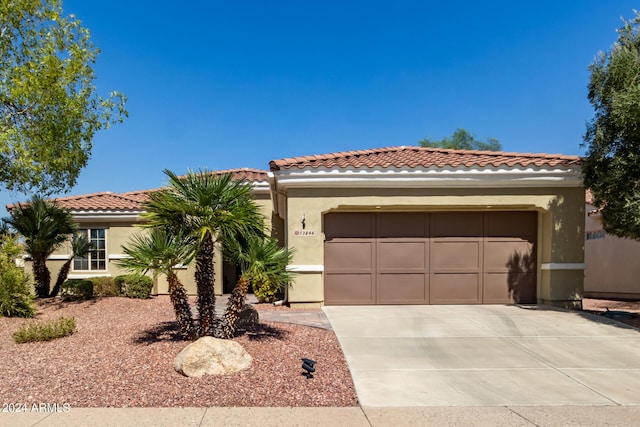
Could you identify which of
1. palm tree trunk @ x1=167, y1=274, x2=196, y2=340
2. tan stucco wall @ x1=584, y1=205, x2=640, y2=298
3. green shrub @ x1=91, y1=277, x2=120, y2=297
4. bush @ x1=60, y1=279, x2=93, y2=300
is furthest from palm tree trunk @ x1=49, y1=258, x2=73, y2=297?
tan stucco wall @ x1=584, y1=205, x2=640, y2=298

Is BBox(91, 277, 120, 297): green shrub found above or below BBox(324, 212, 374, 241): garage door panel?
below

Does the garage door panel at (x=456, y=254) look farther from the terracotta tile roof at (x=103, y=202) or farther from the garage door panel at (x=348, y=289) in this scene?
the terracotta tile roof at (x=103, y=202)

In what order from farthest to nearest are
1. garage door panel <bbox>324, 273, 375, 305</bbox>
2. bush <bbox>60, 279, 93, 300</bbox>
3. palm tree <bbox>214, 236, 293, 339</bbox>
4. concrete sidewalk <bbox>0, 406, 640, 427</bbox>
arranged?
bush <bbox>60, 279, 93, 300</bbox>
garage door panel <bbox>324, 273, 375, 305</bbox>
palm tree <bbox>214, 236, 293, 339</bbox>
concrete sidewalk <bbox>0, 406, 640, 427</bbox>

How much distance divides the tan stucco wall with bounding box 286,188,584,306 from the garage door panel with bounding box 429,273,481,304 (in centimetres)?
179

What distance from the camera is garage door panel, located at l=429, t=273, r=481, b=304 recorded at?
10.2m

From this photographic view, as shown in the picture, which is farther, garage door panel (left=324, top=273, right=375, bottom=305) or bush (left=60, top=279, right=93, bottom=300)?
bush (left=60, top=279, right=93, bottom=300)

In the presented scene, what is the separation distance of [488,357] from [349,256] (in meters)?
4.60

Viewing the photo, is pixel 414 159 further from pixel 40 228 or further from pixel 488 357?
pixel 40 228

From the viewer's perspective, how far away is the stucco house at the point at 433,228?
961cm

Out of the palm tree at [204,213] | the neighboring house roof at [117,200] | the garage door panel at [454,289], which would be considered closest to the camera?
the palm tree at [204,213]

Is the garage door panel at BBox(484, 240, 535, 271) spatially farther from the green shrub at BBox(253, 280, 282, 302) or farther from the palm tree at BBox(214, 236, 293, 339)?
the palm tree at BBox(214, 236, 293, 339)

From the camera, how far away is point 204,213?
569 centimetres

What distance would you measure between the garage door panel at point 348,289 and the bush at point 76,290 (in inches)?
269

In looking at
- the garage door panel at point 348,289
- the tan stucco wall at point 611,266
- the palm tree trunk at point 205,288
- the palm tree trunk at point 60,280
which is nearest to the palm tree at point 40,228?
the palm tree trunk at point 60,280
